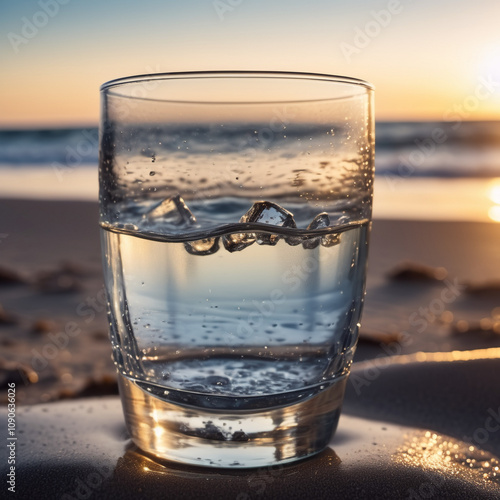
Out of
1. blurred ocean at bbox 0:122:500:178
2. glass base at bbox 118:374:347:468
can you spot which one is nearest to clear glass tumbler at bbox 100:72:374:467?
glass base at bbox 118:374:347:468

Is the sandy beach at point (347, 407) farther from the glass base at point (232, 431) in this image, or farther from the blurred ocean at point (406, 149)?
the blurred ocean at point (406, 149)

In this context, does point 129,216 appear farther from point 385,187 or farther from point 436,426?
point 385,187

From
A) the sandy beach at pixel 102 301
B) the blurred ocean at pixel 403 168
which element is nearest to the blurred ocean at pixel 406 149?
the blurred ocean at pixel 403 168

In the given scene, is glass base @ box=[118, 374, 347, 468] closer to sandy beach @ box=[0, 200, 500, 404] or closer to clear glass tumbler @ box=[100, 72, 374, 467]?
clear glass tumbler @ box=[100, 72, 374, 467]

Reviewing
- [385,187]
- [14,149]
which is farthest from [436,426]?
[14,149]

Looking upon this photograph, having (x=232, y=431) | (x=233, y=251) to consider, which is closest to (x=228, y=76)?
(x=233, y=251)
